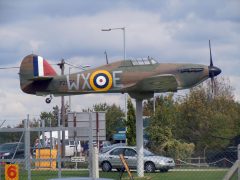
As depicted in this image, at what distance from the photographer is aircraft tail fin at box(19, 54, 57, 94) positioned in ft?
94.3

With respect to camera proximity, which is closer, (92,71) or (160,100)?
(92,71)

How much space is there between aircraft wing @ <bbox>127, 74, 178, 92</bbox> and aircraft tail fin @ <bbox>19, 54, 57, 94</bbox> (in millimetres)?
4949

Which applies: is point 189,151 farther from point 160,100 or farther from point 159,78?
point 160,100

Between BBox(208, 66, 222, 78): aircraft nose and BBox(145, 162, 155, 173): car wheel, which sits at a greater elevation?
BBox(208, 66, 222, 78): aircraft nose

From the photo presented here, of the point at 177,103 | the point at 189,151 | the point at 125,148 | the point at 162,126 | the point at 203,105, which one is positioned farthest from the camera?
the point at 177,103

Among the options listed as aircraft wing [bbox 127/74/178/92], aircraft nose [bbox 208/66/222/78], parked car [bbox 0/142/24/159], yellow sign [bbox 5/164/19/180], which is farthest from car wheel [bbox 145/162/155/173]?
yellow sign [bbox 5/164/19/180]

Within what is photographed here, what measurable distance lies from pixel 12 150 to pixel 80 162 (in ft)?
22.5

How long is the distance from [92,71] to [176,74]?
3.79 metres

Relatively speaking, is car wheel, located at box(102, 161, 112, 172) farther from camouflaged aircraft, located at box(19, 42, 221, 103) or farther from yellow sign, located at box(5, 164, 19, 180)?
yellow sign, located at box(5, 164, 19, 180)

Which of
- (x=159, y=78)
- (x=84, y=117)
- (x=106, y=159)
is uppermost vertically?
(x=159, y=78)

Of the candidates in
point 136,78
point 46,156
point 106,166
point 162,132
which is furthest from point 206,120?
point 46,156

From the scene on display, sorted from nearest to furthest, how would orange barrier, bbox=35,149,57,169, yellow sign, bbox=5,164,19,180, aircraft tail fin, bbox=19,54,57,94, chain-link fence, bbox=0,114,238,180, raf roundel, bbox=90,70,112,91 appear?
yellow sign, bbox=5,164,19,180
chain-link fence, bbox=0,114,238,180
orange barrier, bbox=35,149,57,169
raf roundel, bbox=90,70,112,91
aircraft tail fin, bbox=19,54,57,94

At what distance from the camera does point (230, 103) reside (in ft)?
171

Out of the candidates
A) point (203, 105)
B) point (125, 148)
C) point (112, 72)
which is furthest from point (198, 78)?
point (203, 105)
